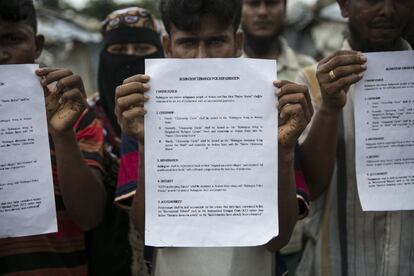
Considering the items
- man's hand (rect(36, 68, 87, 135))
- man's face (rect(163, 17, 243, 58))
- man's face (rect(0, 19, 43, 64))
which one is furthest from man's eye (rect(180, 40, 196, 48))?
man's face (rect(0, 19, 43, 64))

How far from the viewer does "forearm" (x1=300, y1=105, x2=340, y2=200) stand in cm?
214

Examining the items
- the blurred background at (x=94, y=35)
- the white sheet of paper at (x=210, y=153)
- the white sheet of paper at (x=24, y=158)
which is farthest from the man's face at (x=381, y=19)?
the blurred background at (x=94, y=35)

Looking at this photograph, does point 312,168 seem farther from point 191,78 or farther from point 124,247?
point 124,247

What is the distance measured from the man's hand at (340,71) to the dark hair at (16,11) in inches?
48.2

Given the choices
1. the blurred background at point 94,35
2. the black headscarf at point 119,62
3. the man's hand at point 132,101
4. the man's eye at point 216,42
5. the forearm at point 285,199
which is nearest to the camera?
the man's hand at point 132,101

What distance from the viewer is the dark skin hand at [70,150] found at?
1992mm

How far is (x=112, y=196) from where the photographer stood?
8.98ft

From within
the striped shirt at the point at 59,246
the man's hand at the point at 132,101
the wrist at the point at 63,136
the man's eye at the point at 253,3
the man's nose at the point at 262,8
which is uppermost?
the man's eye at the point at 253,3

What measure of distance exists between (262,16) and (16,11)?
2274 millimetres

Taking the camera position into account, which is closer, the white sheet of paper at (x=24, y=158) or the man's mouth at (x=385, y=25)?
the white sheet of paper at (x=24, y=158)

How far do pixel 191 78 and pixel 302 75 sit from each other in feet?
2.50

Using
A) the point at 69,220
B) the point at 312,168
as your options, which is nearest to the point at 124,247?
the point at 69,220

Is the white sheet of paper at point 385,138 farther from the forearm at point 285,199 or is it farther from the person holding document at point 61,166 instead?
the person holding document at point 61,166

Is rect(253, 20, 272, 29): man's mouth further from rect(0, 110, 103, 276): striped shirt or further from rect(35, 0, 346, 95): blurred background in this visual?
rect(35, 0, 346, 95): blurred background
